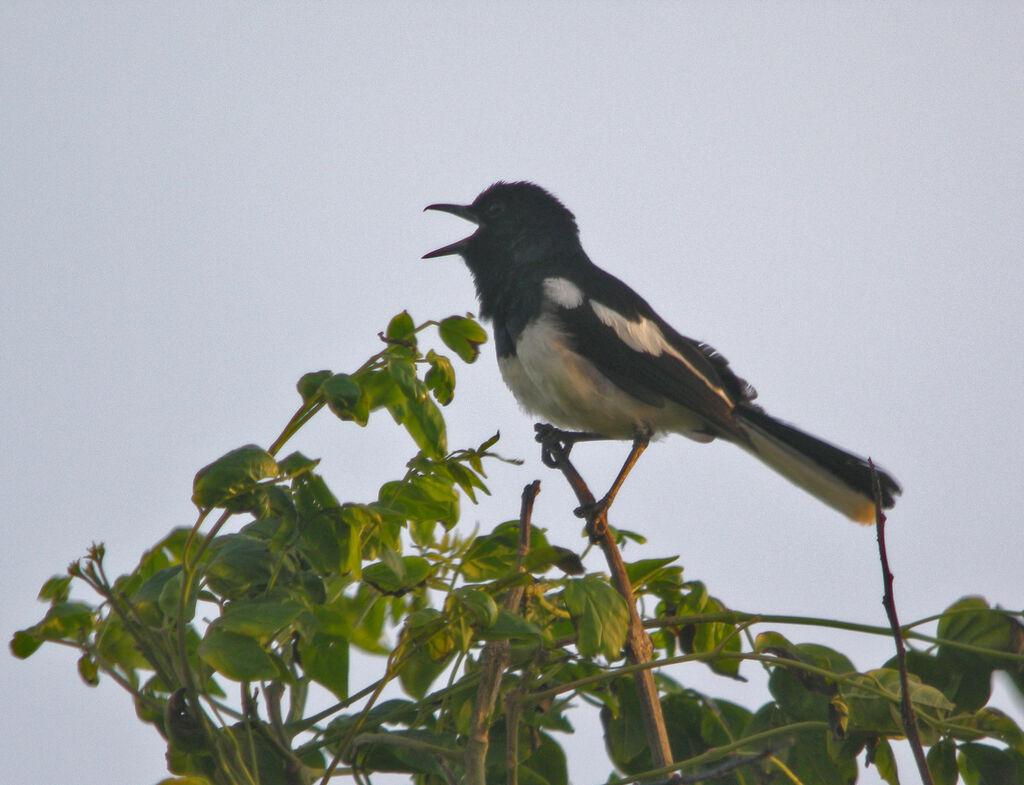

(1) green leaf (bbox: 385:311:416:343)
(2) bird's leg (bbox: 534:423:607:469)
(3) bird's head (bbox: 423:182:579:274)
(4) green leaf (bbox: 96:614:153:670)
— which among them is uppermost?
(3) bird's head (bbox: 423:182:579:274)

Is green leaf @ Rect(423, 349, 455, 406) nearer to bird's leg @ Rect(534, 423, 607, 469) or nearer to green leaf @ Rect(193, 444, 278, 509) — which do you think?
green leaf @ Rect(193, 444, 278, 509)

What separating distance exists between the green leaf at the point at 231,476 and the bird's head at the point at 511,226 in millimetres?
3876

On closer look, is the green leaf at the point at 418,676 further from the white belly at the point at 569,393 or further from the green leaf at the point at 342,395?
the white belly at the point at 569,393

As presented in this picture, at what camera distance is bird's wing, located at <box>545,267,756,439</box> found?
541 cm

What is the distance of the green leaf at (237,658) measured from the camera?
2.18 m

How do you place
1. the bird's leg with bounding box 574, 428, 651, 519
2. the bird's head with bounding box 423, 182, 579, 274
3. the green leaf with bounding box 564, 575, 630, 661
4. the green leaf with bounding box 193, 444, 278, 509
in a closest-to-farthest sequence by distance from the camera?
1. the green leaf with bounding box 193, 444, 278, 509
2. the green leaf with bounding box 564, 575, 630, 661
3. the bird's leg with bounding box 574, 428, 651, 519
4. the bird's head with bounding box 423, 182, 579, 274

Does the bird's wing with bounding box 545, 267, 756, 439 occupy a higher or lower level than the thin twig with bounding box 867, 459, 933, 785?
higher

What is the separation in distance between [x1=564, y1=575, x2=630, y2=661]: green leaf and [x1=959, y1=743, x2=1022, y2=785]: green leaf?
1.00 m

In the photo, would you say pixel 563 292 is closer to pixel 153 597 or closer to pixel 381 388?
pixel 381 388

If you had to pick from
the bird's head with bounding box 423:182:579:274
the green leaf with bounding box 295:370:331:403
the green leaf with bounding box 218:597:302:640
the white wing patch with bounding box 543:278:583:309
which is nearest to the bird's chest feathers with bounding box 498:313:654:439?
the white wing patch with bounding box 543:278:583:309

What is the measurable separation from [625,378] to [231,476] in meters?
3.35

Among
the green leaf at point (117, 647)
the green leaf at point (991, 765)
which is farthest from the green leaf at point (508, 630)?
the green leaf at point (991, 765)

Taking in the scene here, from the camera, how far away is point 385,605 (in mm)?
3301

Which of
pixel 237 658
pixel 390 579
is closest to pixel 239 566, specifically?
pixel 237 658
